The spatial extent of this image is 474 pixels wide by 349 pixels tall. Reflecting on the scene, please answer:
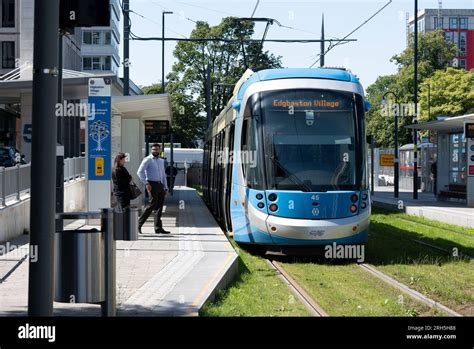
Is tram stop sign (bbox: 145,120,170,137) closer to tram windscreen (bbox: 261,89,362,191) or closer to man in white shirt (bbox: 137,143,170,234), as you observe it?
man in white shirt (bbox: 137,143,170,234)

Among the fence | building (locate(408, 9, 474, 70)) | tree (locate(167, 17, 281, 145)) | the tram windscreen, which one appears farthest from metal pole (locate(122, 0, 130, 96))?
building (locate(408, 9, 474, 70))

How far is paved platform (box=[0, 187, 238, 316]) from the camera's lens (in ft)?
26.0

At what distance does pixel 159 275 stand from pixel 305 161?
3.99 meters

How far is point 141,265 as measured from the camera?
11.5 meters

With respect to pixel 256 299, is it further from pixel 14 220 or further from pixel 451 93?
pixel 451 93

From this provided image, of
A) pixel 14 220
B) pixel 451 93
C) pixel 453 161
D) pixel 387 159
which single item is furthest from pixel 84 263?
pixel 451 93

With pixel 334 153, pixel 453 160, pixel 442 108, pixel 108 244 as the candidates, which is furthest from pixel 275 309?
pixel 442 108

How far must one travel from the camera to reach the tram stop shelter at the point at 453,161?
26469mm

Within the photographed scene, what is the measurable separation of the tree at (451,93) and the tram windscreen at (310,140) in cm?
6089

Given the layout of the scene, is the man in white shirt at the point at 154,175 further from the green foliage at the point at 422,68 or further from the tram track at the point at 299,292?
the green foliage at the point at 422,68

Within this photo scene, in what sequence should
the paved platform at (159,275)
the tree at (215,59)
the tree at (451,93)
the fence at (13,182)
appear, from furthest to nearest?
the tree at (451,93) → the tree at (215,59) → the fence at (13,182) → the paved platform at (159,275)

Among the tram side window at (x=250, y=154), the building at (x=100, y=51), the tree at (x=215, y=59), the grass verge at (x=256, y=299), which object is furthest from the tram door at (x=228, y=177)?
the building at (x=100, y=51)

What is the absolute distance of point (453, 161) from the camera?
29938 millimetres
